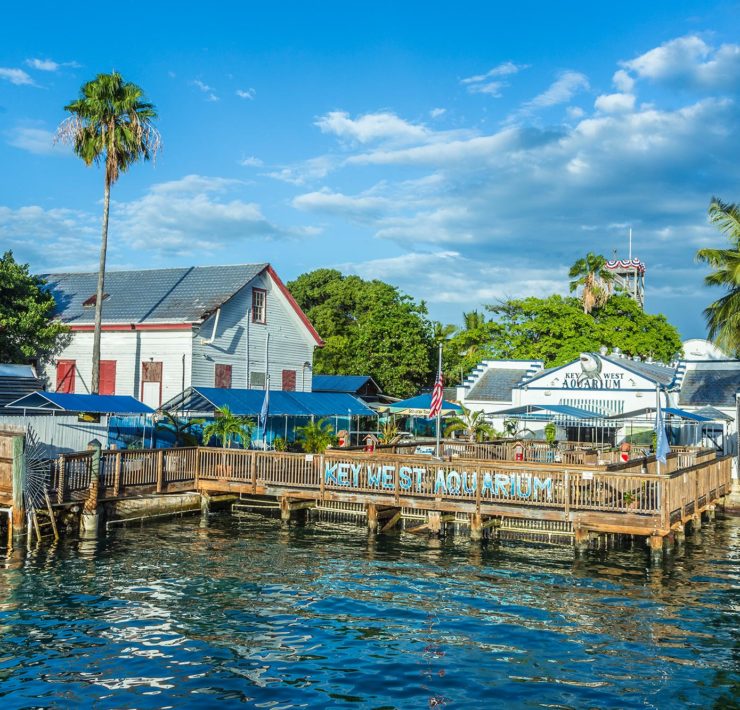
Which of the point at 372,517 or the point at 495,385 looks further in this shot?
the point at 495,385

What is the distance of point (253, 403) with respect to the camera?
122 ft

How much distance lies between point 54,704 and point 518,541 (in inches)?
688

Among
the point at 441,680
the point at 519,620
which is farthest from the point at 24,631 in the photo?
the point at 519,620

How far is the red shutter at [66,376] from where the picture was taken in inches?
1652

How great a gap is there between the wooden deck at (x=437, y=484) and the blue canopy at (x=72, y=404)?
7.60 ft

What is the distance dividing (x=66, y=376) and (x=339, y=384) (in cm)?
1914

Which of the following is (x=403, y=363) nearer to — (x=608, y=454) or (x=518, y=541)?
(x=608, y=454)

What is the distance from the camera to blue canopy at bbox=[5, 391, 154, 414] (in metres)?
29.0

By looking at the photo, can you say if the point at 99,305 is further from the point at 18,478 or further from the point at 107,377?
the point at 18,478

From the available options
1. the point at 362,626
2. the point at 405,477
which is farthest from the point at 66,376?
the point at 362,626

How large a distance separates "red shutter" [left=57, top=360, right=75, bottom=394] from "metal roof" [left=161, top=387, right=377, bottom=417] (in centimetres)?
759

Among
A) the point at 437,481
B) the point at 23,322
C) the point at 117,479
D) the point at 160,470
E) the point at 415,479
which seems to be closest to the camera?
the point at 437,481

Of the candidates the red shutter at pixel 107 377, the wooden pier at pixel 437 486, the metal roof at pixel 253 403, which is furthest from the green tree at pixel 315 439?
the red shutter at pixel 107 377

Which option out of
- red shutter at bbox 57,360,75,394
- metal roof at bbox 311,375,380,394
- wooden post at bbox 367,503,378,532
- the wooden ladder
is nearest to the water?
the wooden ladder
